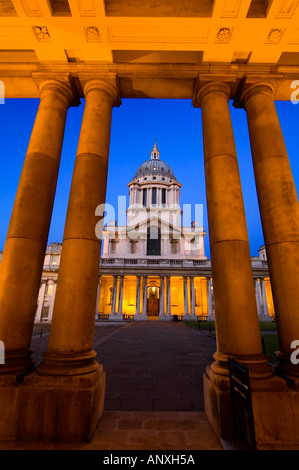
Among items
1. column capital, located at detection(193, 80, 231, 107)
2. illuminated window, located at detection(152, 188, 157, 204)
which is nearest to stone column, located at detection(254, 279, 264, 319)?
illuminated window, located at detection(152, 188, 157, 204)

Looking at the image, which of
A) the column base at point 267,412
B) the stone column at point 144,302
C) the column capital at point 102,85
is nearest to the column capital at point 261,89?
the column capital at point 102,85

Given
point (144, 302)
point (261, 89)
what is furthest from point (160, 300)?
point (261, 89)

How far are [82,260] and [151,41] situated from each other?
5047 millimetres

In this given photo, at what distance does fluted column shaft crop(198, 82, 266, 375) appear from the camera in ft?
12.5

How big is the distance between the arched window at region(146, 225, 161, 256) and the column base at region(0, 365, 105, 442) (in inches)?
1668

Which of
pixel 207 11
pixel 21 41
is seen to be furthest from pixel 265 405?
pixel 21 41

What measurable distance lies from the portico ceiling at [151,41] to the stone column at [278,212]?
2.58ft

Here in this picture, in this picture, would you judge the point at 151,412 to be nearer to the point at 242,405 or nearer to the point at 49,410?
the point at 49,410

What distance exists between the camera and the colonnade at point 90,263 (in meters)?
3.40

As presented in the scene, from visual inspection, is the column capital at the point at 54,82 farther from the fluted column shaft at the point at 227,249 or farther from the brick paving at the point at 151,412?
the brick paving at the point at 151,412

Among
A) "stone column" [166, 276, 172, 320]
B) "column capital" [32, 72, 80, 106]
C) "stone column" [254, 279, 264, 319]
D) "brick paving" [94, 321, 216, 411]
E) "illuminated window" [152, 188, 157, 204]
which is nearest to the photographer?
"brick paving" [94, 321, 216, 411]

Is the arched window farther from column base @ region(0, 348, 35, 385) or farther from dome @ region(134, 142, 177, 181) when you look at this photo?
column base @ region(0, 348, 35, 385)

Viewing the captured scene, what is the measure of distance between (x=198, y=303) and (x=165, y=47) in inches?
1700
